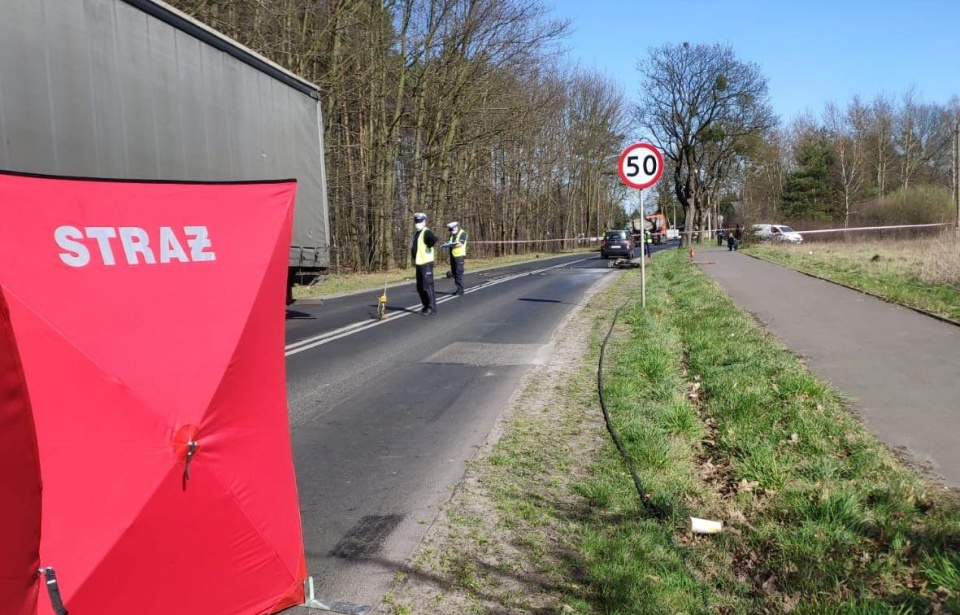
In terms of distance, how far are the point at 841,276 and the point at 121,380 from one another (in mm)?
17136

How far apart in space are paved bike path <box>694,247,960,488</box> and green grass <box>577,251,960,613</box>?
268mm

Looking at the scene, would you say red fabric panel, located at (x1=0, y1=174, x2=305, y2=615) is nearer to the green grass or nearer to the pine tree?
the green grass

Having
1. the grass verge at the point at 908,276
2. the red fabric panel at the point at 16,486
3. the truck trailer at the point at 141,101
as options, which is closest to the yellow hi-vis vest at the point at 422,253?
the truck trailer at the point at 141,101

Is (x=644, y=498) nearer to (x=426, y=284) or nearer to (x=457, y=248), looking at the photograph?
(x=426, y=284)

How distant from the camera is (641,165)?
11.7m

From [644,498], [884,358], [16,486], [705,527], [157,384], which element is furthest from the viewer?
[884,358]

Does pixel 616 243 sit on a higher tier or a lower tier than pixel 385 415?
higher

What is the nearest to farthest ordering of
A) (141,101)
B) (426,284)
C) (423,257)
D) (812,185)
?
(141,101) → (423,257) → (426,284) → (812,185)

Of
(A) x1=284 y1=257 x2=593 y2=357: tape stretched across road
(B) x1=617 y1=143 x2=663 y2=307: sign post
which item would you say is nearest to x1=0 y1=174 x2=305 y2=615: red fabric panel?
(A) x1=284 y1=257 x2=593 y2=357: tape stretched across road

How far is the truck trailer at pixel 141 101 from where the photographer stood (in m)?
6.51

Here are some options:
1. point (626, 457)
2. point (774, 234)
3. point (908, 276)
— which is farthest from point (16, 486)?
point (774, 234)

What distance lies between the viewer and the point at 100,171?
7.42 m

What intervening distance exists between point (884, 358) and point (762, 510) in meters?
4.14

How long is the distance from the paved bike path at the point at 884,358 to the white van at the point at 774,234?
26.4 meters
